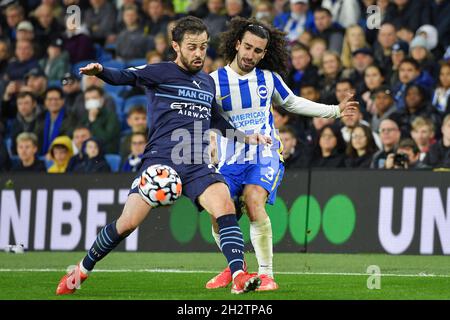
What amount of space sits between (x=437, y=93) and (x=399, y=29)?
179 cm

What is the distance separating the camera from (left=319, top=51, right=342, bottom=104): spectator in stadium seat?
16.4 m

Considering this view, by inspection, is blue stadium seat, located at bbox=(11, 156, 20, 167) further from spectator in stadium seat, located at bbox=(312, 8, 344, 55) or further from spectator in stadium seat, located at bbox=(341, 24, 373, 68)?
spectator in stadium seat, located at bbox=(341, 24, 373, 68)

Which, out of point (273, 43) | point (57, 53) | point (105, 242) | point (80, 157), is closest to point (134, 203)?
point (105, 242)

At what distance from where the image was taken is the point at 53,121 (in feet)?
61.0

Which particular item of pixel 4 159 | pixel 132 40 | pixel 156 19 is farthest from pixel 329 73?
pixel 4 159

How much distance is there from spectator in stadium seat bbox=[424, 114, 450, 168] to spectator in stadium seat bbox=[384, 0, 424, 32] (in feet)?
10.0

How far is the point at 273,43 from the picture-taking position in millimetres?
10273

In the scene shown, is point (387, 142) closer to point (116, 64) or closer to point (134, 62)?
point (134, 62)

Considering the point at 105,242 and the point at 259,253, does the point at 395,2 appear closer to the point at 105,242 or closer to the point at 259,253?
the point at 259,253

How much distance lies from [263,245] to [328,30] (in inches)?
340

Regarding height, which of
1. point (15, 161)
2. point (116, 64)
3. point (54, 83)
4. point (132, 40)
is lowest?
point (15, 161)

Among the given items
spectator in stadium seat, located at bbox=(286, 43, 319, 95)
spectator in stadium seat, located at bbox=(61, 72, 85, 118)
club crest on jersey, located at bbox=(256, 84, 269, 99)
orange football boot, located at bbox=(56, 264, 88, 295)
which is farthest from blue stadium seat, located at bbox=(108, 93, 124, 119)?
orange football boot, located at bbox=(56, 264, 88, 295)

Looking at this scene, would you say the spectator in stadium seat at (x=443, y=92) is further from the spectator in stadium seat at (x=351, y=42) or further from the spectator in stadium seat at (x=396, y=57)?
the spectator in stadium seat at (x=351, y=42)

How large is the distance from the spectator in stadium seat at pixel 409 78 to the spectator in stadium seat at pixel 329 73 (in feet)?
3.47
